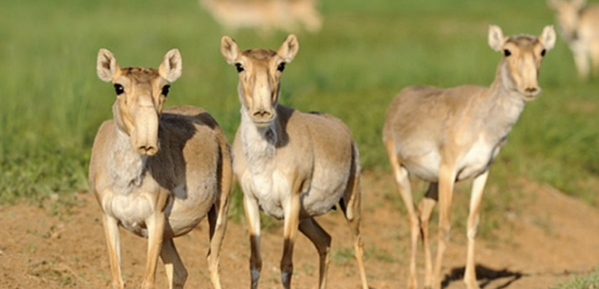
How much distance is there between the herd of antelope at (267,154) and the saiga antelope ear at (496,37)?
13 millimetres

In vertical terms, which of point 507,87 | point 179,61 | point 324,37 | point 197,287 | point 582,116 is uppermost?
point 324,37

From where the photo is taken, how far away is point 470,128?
33.8 feet

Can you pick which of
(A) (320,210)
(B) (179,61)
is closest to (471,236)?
(A) (320,210)

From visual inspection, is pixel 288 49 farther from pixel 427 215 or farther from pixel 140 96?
pixel 427 215

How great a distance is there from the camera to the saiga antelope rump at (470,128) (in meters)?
10.2

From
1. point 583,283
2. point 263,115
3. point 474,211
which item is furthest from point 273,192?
point 474,211

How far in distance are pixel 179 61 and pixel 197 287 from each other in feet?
8.56

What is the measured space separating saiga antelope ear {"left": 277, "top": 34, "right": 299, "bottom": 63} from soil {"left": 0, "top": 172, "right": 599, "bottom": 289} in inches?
90.0

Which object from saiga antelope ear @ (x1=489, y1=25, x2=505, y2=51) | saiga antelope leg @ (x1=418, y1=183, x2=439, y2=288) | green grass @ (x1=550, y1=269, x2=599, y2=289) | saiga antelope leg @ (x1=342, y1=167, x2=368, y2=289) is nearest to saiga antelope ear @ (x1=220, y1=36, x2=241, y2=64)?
saiga antelope leg @ (x1=342, y1=167, x2=368, y2=289)

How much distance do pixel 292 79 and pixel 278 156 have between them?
12.4m

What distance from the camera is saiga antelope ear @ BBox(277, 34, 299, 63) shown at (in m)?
8.34

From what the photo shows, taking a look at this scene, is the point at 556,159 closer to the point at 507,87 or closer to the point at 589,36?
the point at 507,87

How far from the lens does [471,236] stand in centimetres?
1049

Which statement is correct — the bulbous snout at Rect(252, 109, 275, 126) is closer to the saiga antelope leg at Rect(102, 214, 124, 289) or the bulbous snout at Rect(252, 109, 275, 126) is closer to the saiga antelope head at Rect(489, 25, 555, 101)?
the saiga antelope leg at Rect(102, 214, 124, 289)
